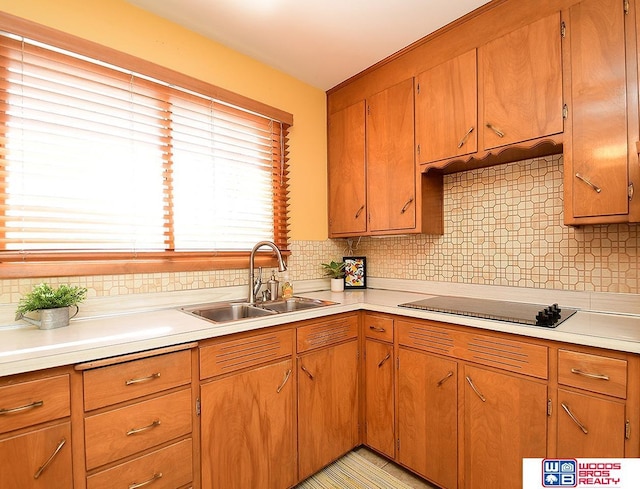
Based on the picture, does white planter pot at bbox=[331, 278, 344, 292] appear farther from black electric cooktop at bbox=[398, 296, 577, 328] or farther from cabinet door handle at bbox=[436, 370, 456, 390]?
cabinet door handle at bbox=[436, 370, 456, 390]

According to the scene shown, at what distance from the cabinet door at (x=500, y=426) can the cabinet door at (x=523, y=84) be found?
122cm

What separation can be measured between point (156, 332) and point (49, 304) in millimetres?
485

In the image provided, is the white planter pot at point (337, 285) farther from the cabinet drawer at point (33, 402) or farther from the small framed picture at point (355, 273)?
the cabinet drawer at point (33, 402)

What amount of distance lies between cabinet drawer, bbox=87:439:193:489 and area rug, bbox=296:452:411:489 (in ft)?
2.48

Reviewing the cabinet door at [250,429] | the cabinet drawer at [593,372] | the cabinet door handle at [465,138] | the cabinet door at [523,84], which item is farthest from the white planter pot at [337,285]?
the cabinet drawer at [593,372]

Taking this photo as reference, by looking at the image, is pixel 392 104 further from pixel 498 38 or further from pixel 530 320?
pixel 530 320

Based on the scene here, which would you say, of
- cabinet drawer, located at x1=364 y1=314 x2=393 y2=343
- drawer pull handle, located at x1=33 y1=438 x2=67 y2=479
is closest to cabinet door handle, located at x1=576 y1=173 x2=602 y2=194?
cabinet drawer, located at x1=364 y1=314 x2=393 y2=343

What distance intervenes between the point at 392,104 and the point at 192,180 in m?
1.46

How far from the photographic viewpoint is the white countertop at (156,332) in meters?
1.06

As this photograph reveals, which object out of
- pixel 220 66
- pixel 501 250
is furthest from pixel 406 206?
pixel 220 66

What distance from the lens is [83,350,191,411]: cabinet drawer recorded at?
1.12 m

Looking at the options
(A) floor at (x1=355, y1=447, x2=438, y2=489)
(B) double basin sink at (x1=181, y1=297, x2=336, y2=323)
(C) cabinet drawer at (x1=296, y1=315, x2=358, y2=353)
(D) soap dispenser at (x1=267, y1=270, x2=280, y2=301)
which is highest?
(D) soap dispenser at (x1=267, y1=270, x2=280, y2=301)

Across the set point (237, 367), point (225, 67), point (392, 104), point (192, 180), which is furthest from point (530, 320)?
point (225, 67)

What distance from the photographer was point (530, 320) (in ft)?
4.73
